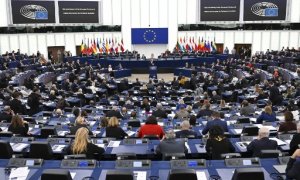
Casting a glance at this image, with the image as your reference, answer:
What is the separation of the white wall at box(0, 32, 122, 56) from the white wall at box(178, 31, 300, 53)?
10330 millimetres

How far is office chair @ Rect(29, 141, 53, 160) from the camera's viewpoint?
7.57 metres

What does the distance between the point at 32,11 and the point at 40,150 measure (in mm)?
33215

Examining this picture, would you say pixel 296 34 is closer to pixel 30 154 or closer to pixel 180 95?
pixel 180 95

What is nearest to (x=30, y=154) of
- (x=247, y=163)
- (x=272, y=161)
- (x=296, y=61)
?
(x=247, y=163)

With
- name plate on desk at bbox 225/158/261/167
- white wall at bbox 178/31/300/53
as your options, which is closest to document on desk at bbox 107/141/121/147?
name plate on desk at bbox 225/158/261/167

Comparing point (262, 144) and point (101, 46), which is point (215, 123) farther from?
point (101, 46)

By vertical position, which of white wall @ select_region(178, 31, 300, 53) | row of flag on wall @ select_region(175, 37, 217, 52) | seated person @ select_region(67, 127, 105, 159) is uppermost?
white wall @ select_region(178, 31, 300, 53)

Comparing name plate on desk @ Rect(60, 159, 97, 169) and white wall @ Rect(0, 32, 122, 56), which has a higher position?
white wall @ Rect(0, 32, 122, 56)

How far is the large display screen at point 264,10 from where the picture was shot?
3966 cm

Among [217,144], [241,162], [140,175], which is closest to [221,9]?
[217,144]

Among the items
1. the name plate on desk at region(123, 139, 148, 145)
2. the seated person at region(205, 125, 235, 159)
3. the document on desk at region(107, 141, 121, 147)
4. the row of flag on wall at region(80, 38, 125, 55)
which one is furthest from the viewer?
the row of flag on wall at region(80, 38, 125, 55)

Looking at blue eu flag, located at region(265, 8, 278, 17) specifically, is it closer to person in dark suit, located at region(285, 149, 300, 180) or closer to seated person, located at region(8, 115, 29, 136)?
seated person, located at region(8, 115, 29, 136)

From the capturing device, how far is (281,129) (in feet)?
31.7

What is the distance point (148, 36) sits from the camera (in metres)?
40.8
